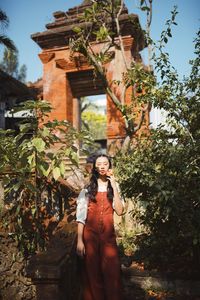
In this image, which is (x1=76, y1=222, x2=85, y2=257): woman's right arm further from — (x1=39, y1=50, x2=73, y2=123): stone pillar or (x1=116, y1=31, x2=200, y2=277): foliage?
(x1=39, y1=50, x2=73, y2=123): stone pillar

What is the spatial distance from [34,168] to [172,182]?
6.23 feet

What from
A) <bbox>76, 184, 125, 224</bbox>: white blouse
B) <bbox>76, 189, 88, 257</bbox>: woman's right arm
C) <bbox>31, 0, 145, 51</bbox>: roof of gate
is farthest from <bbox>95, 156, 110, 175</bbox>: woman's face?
<bbox>31, 0, 145, 51</bbox>: roof of gate

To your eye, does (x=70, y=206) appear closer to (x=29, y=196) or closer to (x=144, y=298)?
(x=29, y=196)

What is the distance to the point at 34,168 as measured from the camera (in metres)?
3.63

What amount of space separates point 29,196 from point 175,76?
303 centimetres

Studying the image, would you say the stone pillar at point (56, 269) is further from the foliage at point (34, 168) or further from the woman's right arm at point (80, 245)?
the foliage at point (34, 168)

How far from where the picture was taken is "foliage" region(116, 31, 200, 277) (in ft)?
12.5

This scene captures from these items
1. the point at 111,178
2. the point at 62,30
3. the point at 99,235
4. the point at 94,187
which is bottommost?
the point at 99,235

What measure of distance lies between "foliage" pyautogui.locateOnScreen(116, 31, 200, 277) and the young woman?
2.61 feet

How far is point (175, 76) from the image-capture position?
15.3 ft

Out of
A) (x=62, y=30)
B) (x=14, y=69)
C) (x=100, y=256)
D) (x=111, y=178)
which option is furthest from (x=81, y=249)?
(x=14, y=69)

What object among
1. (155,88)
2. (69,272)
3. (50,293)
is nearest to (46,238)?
(69,272)

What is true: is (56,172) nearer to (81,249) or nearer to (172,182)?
(81,249)

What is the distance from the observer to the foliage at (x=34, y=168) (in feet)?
11.1
